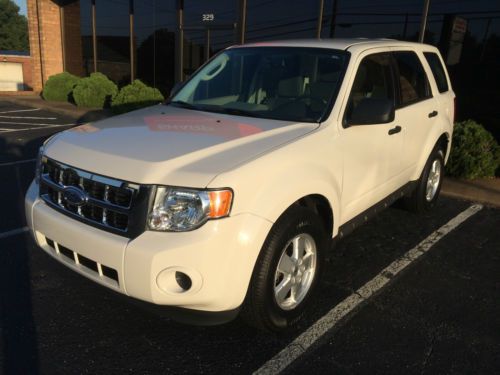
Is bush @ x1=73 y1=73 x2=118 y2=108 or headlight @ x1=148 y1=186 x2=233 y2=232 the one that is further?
bush @ x1=73 y1=73 x2=118 y2=108

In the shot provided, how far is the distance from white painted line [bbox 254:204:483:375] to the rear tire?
385 mm

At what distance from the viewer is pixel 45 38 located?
16938mm

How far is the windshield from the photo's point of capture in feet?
11.3

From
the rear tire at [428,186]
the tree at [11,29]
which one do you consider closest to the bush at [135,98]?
the rear tire at [428,186]

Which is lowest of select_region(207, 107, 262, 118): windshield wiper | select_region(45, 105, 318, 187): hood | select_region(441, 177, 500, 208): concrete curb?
select_region(441, 177, 500, 208): concrete curb

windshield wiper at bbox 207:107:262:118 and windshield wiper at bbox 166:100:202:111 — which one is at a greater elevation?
windshield wiper at bbox 207:107:262:118

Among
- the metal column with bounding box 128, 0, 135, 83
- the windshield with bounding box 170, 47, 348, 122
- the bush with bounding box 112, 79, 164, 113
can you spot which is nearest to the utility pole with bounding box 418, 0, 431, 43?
the windshield with bounding box 170, 47, 348, 122

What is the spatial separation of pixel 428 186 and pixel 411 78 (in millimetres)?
Result: 1378

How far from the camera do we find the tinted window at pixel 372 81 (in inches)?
138

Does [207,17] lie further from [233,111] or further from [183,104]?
[233,111]

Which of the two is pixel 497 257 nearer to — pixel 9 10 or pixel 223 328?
pixel 223 328

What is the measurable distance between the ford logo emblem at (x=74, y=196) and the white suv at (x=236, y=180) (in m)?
0.01

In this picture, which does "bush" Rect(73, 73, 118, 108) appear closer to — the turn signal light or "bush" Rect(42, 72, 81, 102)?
"bush" Rect(42, 72, 81, 102)

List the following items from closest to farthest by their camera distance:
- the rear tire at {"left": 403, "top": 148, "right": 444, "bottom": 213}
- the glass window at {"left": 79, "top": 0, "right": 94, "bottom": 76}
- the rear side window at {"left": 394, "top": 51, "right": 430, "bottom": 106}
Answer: the rear side window at {"left": 394, "top": 51, "right": 430, "bottom": 106} < the rear tire at {"left": 403, "top": 148, "right": 444, "bottom": 213} < the glass window at {"left": 79, "top": 0, "right": 94, "bottom": 76}
